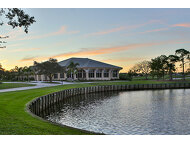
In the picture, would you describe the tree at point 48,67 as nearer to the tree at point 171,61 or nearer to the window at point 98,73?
the window at point 98,73

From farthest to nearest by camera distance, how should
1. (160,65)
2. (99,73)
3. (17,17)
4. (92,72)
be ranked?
(160,65)
(99,73)
(92,72)
(17,17)

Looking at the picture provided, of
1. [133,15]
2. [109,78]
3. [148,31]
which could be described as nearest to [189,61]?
[109,78]

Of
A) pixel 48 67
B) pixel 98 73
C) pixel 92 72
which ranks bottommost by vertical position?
pixel 98 73

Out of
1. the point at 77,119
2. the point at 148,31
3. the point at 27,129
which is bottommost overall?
the point at 77,119

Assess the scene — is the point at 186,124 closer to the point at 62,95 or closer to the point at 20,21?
the point at 20,21

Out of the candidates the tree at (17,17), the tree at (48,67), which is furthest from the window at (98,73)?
the tree at (17,17)

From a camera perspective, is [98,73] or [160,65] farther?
[160,65]

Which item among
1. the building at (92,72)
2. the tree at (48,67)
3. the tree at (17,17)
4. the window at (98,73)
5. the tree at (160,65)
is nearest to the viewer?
the tree at (17,17)

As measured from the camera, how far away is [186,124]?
1659 cm

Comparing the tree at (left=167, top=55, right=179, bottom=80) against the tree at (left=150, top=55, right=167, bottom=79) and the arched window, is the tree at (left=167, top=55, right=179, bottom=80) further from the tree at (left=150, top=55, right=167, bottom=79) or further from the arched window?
the arched window

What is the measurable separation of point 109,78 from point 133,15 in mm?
40961

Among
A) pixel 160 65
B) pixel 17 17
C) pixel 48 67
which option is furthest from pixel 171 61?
pixel 17 17

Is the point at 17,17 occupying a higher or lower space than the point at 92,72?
higher

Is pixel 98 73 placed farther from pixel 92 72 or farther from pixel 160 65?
pixel 160 65
